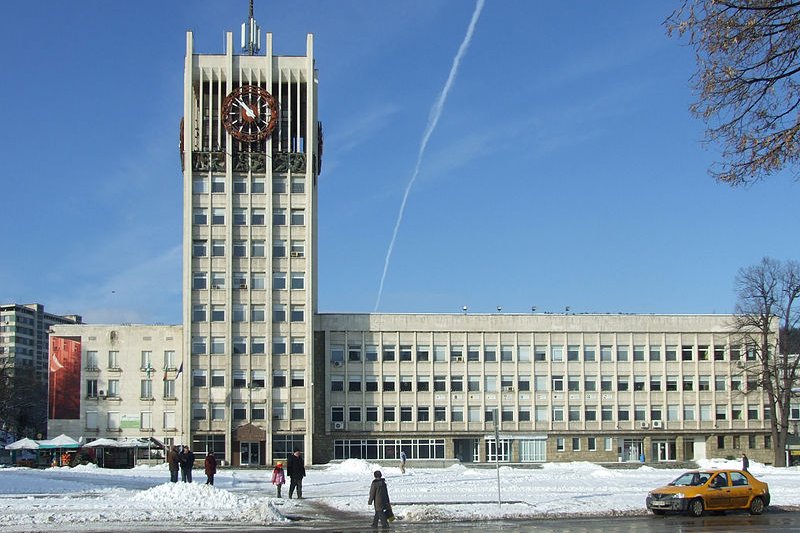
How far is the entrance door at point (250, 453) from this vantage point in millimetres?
84250

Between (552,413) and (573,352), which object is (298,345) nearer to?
(552,413)

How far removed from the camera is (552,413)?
89.7m

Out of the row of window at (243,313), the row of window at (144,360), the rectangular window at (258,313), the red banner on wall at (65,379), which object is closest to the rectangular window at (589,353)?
the row of window at (243,313)

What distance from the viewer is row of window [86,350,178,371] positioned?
8912cm

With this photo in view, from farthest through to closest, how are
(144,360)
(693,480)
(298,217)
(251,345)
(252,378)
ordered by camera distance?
(144,360)
(298,217)
(251,345)
(252,378)
(693,480)

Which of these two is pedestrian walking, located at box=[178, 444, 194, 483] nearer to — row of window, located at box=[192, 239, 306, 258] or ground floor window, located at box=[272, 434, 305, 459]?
ground floor window, located at box=[272, 434, 305, 459]

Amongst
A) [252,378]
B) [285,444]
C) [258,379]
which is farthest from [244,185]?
[285,444]

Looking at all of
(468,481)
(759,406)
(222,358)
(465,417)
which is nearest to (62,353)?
(222,358)

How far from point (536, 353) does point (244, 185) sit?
1224 inches

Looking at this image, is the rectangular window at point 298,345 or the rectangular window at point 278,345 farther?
the rectangular window at point 298,345

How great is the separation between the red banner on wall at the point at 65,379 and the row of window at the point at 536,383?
23.4 m

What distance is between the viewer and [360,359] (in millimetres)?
88812

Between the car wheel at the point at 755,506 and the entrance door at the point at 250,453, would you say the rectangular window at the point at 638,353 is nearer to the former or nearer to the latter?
the entrance door at the point at 250,453

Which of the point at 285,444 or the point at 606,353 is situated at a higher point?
the point at 606,353
